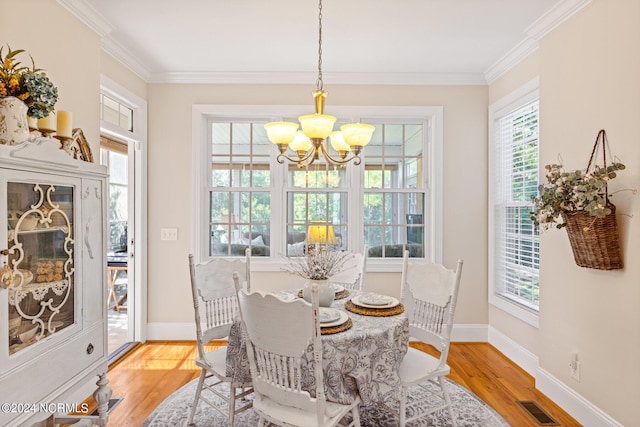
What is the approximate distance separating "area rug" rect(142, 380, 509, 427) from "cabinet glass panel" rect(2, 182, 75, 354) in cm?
108

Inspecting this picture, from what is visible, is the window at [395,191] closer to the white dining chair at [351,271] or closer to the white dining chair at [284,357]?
the white dining chair at [351,271]

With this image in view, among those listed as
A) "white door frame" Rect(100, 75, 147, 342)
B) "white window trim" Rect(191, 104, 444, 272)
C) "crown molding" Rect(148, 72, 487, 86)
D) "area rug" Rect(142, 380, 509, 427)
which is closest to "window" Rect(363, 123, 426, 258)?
"white window trim" Rect(191, 104, 444, 272)

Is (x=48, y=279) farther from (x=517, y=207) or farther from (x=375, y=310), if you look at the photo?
(x=517, y=207)

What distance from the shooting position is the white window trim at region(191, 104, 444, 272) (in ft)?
12.6

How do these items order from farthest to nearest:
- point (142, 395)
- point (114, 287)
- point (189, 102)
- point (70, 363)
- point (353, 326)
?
point (114, 287)
point (189, 102)
point (142, 395)
point (353, 326)
point (70, 363)

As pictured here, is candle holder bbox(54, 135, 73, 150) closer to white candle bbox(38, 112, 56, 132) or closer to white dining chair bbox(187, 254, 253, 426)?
white candle bbox(38, 112, 56, 132)

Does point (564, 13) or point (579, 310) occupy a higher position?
point (564, 13)

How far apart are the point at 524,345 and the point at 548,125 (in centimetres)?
192

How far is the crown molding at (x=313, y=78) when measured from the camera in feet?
12.5

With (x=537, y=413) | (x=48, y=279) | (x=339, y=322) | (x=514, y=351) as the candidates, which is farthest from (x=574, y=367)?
(x=48, y=279)

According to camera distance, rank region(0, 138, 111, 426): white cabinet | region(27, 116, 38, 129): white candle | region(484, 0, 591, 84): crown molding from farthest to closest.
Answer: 1. region(484, 0, 591, 84): crown molding
2. region(27, 116, 38, 129): white candle
3. region(0, 138, 111, 426): white cabinet

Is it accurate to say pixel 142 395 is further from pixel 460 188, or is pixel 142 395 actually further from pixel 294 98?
pixel 460 188

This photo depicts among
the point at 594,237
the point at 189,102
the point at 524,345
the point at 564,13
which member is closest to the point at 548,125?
the point at 564,13

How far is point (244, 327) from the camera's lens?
1787mm
